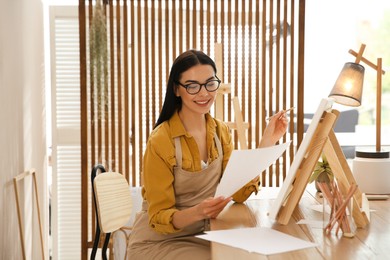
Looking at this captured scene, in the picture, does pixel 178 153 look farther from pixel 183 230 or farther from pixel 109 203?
pixel 109 203

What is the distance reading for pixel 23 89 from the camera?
415 cm

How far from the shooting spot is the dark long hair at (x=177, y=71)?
2.87m

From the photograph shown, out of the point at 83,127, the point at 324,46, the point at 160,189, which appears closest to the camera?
the point at 160,189

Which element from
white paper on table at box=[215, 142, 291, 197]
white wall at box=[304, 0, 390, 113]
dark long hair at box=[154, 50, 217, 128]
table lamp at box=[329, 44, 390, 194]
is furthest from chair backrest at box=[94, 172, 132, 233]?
white wall at box=[304, 0, 390, 113]

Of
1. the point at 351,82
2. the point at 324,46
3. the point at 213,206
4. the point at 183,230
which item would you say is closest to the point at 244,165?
the point at 213,206

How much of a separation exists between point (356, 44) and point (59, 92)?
9520 mm

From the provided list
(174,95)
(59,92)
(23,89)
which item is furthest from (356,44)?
(174,95)

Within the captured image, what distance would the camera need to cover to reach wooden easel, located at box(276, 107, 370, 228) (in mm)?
2273

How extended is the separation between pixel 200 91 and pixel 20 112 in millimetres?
1622

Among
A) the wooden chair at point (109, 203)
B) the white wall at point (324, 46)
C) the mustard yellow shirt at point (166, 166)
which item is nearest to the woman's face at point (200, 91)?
the mustard yellow shirt at point (166, 166)

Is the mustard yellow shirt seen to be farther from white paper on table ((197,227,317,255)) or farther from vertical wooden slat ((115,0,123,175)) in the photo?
vertical wooden slat ((115,0,123,175))

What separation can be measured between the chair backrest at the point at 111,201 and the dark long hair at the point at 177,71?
71 centimetres

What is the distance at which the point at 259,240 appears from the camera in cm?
217

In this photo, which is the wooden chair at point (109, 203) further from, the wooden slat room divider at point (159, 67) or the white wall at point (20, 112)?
the wooden slat room divider at point (159, 67)
